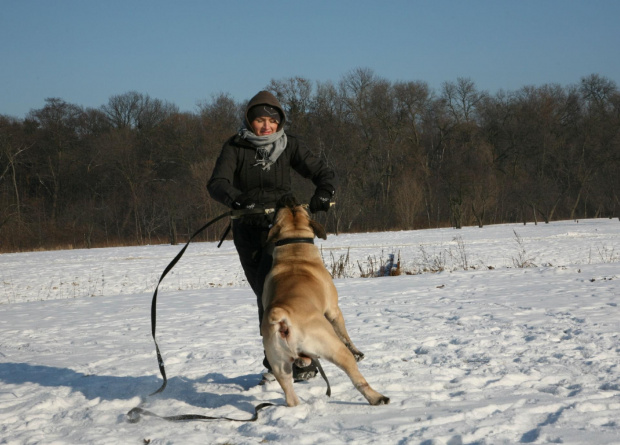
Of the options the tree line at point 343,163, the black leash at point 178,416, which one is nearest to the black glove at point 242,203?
the black leash at point 178,416

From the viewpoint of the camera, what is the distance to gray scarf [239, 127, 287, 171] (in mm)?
4625

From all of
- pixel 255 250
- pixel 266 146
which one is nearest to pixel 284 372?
pixel 255 250

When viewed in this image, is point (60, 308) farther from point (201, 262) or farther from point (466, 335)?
point (201, 262)

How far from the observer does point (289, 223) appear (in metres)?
4.37

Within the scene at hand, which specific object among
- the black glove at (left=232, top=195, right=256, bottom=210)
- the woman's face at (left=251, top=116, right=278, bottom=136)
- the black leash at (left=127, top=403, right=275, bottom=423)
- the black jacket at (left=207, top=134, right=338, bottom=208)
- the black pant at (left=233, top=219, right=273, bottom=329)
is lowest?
the black leash at (left=127, top=403, right=275, bottom=423)

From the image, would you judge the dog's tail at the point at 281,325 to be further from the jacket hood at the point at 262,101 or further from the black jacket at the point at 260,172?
the jacket hood at the point at 262,101

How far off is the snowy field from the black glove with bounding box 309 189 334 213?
1.43 metres

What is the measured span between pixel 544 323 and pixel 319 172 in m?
3.60

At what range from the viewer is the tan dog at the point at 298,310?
356cm

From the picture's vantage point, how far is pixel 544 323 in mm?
6695

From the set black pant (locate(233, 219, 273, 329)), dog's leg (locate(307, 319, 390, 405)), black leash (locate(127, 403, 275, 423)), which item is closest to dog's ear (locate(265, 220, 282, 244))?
black pant (locate(233, 219, 273, 329))

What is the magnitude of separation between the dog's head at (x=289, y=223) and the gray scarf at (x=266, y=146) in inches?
16.6

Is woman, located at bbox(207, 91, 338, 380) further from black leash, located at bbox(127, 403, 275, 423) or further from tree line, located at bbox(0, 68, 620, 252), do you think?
tree line, located at bbox(0, 68, 620, 252)

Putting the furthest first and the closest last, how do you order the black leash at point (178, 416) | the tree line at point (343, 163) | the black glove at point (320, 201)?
the tree line at point (343, 163), the black glove at point (320, 201), the black leash at point (178, 416)
